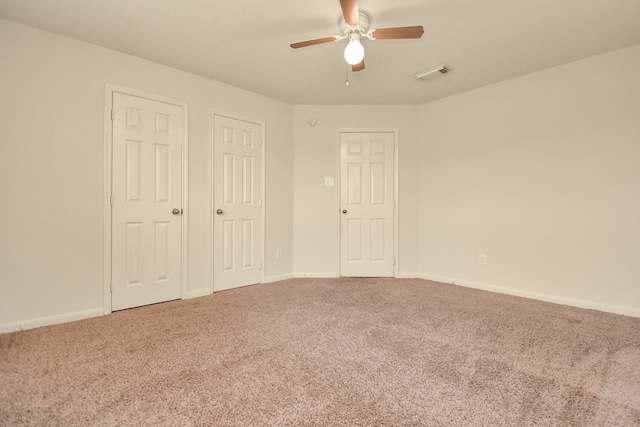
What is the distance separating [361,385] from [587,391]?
3.85ft

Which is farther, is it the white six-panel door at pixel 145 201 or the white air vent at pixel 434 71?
the white air vent at pixel 434 71

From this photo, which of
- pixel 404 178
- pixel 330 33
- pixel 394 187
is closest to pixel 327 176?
pixel 394 187

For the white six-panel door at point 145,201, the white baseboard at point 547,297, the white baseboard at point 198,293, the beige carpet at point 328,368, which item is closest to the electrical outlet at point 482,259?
the white baseboard at point 547,297

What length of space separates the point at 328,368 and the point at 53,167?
8.94 feet

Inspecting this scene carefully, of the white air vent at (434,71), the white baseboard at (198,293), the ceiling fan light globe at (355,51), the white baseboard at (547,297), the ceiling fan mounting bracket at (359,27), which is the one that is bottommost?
the white baseboard at (198,293)

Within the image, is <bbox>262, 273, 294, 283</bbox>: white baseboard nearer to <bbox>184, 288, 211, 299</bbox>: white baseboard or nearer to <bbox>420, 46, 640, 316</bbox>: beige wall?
<bbox>184, 288, 211, 299</bbox>: white baseboard

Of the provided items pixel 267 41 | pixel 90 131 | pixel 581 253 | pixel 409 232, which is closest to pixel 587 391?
pixel 581 253

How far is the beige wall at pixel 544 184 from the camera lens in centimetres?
266

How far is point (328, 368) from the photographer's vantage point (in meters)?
1.71

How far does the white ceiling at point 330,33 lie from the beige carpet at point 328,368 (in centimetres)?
243

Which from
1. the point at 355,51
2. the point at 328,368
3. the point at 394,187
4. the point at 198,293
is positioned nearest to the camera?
the point at 328,368

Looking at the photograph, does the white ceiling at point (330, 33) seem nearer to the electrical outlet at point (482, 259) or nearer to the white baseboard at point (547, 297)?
the electrical outlet at point (482, 259)

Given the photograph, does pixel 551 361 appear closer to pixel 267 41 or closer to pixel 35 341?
pixel 267 41

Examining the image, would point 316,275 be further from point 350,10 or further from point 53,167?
point 350,10
